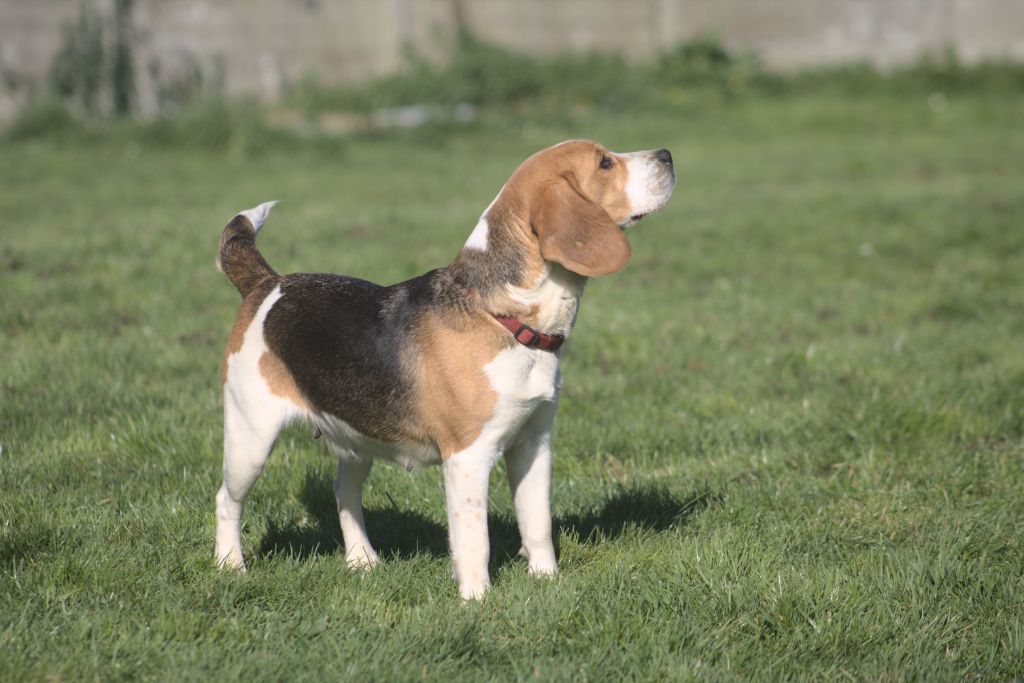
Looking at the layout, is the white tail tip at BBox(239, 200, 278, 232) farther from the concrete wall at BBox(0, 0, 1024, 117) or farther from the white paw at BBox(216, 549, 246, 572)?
the concrete wall at BBox(0, 0, 1024, 117)

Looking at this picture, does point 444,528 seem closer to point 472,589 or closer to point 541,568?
point 541,568

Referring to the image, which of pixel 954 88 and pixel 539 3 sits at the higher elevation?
pixel 539 3

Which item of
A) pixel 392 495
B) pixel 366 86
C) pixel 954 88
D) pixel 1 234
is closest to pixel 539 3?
pixel 366 86

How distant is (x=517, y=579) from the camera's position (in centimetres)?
418

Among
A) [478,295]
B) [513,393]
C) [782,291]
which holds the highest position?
[478,295]

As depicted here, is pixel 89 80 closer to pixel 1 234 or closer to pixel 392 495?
pixel 1 234

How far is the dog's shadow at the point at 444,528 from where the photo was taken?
4.63 m

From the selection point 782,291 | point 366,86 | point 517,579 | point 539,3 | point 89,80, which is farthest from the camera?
point 539,3

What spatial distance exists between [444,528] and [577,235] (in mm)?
1577

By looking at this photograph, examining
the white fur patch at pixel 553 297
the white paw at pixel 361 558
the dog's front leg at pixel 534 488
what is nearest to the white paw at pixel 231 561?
the white paw at pixel 361 558

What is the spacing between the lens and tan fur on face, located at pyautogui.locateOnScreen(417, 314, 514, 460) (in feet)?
12.9

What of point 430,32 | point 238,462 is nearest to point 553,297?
point 238,462

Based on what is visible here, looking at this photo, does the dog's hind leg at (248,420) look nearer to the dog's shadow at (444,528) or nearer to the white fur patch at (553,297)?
the dog's shadow at (444,528)

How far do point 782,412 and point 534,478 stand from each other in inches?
86.6
